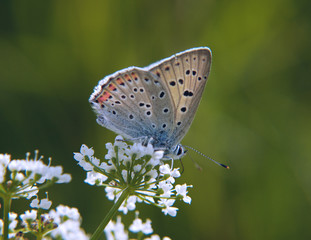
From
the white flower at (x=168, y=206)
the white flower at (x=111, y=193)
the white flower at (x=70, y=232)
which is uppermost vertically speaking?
the white flower at (x=70, y=232)

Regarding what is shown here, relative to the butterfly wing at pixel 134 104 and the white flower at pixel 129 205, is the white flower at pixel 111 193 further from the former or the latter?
the butterfly wing at pixel 134 104

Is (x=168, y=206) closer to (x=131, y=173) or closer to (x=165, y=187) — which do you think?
(x=165, y=187)

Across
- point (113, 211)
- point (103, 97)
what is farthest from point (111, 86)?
point (113, 211)

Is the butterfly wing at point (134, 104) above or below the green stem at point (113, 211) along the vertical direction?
above

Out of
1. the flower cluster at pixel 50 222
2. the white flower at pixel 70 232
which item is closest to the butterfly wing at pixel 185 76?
the flower cluster at pixel 50 222

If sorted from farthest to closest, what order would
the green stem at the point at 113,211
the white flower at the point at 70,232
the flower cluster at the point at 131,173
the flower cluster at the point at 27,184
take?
the flower cluster at the point at 131,173, the green stem at the point at 113,211, the flower cluster at the point at 27,184, the white flower at the point at 70,232

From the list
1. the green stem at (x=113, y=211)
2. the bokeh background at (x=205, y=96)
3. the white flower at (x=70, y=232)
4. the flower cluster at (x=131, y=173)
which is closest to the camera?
the white flower at (x=70, y=232)

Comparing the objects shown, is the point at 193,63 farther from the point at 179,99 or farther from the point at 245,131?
the point at 245,131

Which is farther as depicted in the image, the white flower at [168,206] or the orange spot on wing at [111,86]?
the orange spot on wing at [111,86]
